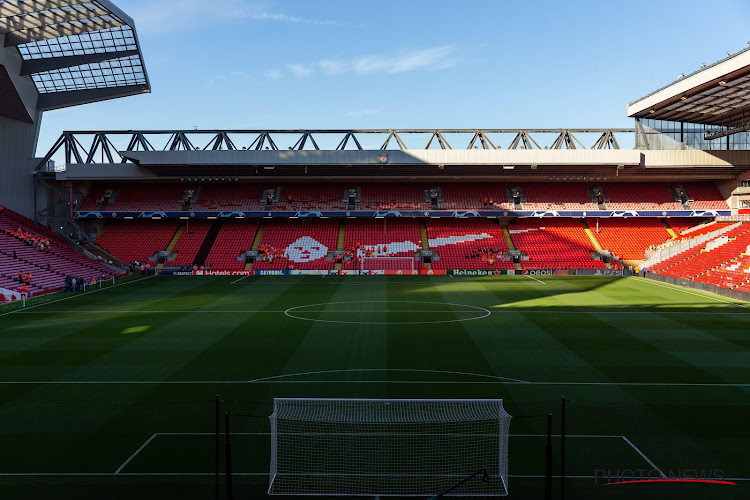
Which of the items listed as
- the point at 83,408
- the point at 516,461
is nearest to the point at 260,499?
the point at 516,461

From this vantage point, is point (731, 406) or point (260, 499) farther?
point (731, 406)

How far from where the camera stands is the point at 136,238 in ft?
198

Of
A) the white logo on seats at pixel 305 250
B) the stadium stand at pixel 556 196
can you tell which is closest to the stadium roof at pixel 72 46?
the white logo on seats at pixel 305 250

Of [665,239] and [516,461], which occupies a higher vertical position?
[665,239]

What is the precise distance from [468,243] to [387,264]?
9.46 meters

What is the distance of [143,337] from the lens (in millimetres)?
25047

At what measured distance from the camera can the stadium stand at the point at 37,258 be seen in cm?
4048

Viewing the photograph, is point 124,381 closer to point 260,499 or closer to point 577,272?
point 260,499

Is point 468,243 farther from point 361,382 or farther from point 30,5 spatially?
point 361,382

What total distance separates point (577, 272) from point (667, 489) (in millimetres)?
43969

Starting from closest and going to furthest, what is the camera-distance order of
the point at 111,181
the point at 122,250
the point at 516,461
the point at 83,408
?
1. the point at 516,461
2. the point at 83,408
3. the point at 122,250
4. the point at 111,181

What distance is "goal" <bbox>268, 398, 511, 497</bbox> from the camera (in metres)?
11.1

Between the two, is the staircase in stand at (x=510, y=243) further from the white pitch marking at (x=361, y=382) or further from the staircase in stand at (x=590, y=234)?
the white pitch marking at (x=361, y=382)

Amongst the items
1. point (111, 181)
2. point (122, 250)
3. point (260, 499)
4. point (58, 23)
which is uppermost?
point (58, 23)
